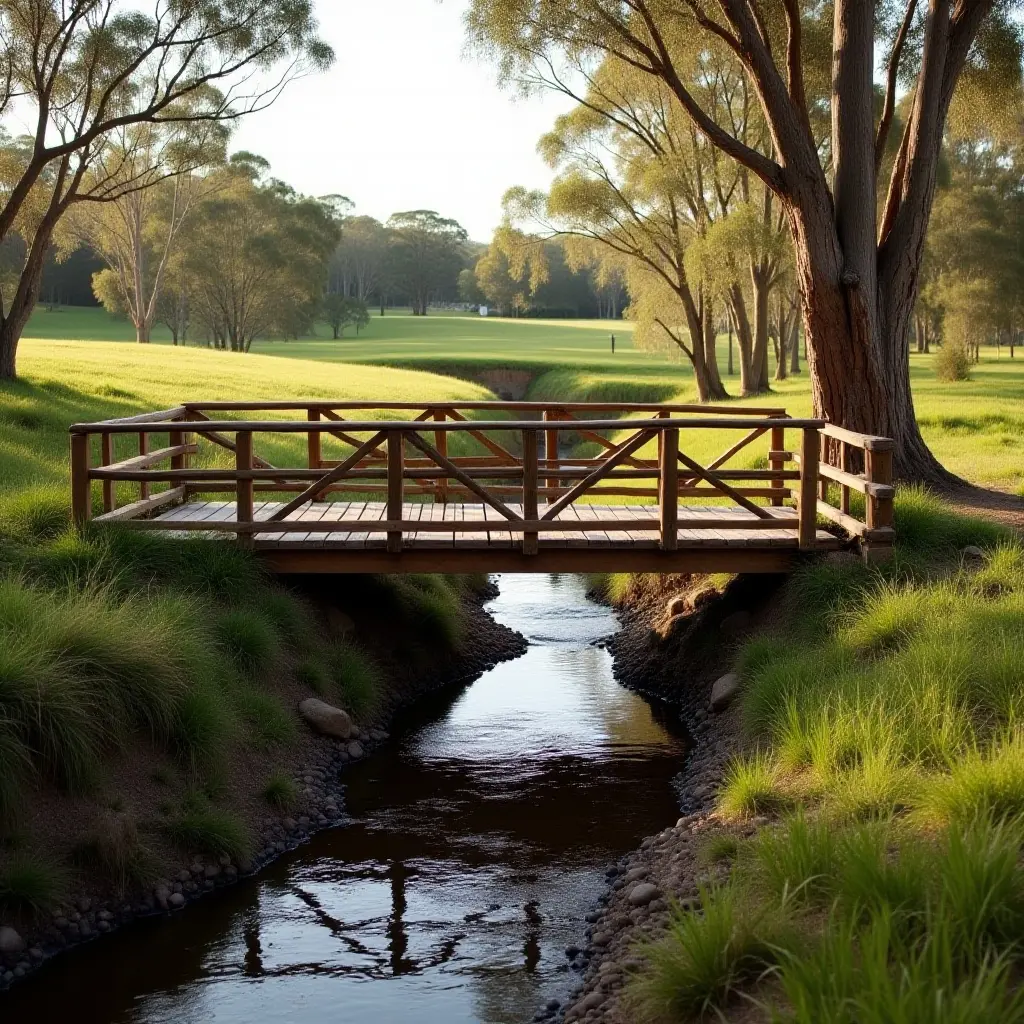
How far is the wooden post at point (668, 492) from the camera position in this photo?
11547mm

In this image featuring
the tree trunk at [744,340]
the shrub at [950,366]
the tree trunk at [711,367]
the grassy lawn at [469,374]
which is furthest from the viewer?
the shrub at [950,366]

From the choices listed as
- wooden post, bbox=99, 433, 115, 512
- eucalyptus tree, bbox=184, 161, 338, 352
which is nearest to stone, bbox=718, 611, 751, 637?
wooden post, bbox=99, 433, 115, 512

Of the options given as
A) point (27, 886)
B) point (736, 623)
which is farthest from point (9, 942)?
point (736, 623)

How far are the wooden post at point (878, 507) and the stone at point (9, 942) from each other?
25.0ft

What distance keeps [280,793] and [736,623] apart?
5062 mm

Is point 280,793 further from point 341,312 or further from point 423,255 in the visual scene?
point 423,255

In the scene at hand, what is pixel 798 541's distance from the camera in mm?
12125

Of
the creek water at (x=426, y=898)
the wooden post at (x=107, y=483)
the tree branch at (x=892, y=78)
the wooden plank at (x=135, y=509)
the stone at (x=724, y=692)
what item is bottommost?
the creek water at (x=426, y=898)

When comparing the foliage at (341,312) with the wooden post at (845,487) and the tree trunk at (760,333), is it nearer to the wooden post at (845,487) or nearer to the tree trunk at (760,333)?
the tree trunk at (760,333)

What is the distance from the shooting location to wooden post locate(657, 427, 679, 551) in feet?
37.9

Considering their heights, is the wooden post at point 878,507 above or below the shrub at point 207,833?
above

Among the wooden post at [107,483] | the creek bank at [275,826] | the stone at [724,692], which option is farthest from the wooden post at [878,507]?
the wooden post at [107,483]

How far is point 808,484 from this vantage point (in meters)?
12.0

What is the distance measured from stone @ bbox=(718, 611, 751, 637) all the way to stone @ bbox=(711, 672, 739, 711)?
958 millimetres
